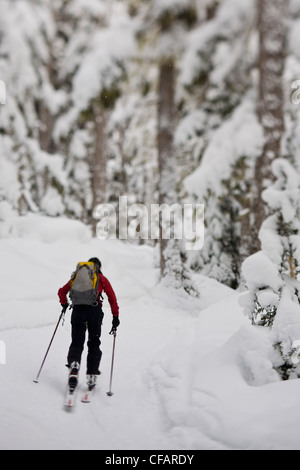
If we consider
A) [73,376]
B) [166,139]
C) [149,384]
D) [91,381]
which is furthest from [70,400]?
[166,139]

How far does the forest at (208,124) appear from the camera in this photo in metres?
6.67

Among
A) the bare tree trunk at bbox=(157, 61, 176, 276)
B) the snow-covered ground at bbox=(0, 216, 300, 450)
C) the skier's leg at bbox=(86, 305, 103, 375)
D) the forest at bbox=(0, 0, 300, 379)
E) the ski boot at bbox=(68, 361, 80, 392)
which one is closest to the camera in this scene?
the snow-covered ground at bbox=(0, 216, 300, 450)

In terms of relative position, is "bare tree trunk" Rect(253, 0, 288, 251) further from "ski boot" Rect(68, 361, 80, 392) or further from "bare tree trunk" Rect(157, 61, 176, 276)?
"ski boot" Rect(68, 361, 80, 392)

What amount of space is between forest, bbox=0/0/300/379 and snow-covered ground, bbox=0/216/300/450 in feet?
2.23

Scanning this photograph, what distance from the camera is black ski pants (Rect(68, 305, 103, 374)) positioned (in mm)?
5605

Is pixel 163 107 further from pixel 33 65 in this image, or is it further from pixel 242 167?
pixel 33 65

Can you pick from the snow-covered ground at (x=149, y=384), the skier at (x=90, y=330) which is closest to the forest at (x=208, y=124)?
the snow-covered ground at (x=149, y=384)

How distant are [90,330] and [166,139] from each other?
7.05m

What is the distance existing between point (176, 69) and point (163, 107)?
4.04 ft

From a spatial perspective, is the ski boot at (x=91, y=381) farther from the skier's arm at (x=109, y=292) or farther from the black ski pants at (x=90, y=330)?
the skier's arm at (x=109, y=292)

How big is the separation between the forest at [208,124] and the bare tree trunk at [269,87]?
0.02 m

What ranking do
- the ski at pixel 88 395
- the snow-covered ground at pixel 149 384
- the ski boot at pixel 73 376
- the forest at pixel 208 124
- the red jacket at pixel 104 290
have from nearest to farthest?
the snow-covered ground at pixel 149 384
the ski boot at pixel 73 376
the ski at pixel 88 395
the red jacket at pixel 104 290
the forest at pixel 208 124

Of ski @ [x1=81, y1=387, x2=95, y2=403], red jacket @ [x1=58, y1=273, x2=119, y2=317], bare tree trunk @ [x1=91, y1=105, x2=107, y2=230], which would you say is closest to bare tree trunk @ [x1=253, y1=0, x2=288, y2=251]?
red jacket @ [x1=58, y1=273, x2=119, y2=317]

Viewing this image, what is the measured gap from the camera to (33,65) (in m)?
17.9
